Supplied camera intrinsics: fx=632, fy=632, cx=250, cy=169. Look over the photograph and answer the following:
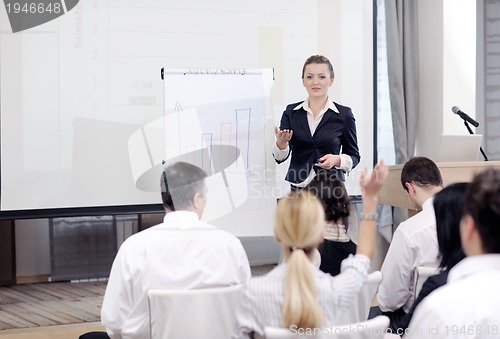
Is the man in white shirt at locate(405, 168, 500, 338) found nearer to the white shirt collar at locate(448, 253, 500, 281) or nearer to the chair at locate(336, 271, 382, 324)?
the white shirt collar at locate(448, 253, 500, 281)

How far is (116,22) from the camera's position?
411 centimetres

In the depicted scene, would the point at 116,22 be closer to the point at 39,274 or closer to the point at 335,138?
the point at 335,138

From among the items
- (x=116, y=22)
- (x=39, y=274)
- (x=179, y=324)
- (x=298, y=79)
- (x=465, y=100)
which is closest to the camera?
(x=179, y=324)

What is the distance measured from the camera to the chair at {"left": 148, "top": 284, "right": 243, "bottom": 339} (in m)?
1.95

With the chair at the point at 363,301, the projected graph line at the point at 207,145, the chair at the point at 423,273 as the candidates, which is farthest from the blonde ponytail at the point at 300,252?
the projected graph line at the point at 207,145

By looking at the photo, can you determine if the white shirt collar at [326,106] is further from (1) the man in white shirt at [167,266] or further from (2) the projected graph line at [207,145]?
(1) the man in white shirt at [167,266]

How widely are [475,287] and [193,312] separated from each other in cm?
95

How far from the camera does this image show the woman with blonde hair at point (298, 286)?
5.20 feet

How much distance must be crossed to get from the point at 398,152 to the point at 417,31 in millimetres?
980

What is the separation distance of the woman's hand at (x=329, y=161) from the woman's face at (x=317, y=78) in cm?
42

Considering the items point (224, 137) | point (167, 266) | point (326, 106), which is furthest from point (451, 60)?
point (167, 266)

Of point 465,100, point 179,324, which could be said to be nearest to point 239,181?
point 465,100

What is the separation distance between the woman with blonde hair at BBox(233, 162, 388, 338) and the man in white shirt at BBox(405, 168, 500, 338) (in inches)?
12.0

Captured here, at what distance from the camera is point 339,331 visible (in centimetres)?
164
